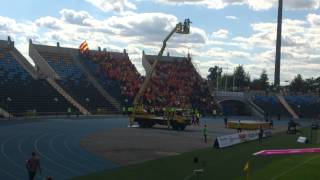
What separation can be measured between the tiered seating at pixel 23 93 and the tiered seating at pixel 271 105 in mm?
43841

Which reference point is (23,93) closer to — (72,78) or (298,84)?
(72,78)

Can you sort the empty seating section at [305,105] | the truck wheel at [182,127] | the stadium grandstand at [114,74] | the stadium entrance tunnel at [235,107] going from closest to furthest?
the truck wheel at [182,127], the stadium grandstand at [114,74], the empty seating section at [305,105], the stadium entrance tunnel at [235,107]

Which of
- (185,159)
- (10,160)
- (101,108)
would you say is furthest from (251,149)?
(101,108)

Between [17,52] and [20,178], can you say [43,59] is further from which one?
[20,178]

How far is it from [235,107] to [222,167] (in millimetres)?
74972

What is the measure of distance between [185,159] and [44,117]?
3480 cm

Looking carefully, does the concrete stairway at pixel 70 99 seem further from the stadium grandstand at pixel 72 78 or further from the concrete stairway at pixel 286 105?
the concrete stairway at pixel 286 105

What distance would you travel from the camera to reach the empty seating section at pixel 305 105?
10038 centimetres

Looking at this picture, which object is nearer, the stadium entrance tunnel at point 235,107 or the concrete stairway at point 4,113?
the concrete stairway at point 4,113

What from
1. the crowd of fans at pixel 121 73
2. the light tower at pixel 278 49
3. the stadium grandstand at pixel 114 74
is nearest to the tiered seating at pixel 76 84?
the stadium grandstand at pixel 114 74

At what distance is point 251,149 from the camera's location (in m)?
38.8

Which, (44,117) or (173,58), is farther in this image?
(173,58)

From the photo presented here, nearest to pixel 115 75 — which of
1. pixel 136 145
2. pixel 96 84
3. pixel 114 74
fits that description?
pixel 114 74

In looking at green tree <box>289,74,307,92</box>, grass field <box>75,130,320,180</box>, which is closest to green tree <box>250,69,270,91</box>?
green tree <box>289,74,307,92</box>
